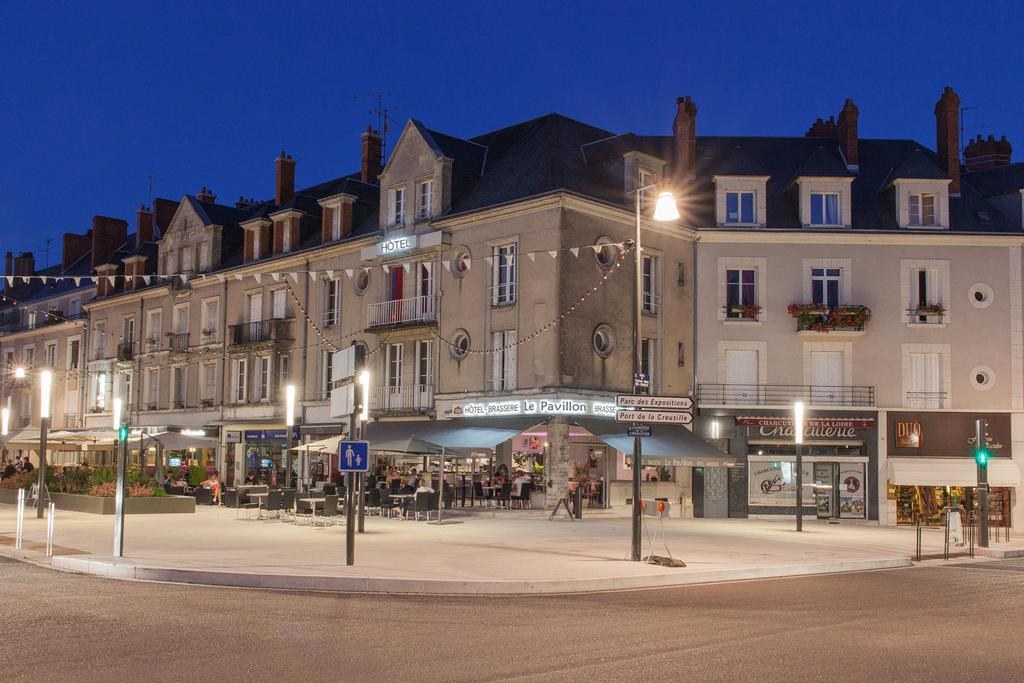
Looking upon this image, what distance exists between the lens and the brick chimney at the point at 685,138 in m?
33.9

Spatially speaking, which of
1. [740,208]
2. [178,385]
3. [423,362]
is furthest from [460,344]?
[178,385]

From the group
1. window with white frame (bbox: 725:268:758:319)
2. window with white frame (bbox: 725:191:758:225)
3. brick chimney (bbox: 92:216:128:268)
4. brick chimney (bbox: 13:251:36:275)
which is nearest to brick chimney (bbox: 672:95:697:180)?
window with white frame (bbox: 725:191:758:225)

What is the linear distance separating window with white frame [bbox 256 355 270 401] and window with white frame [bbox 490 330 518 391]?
12.0m

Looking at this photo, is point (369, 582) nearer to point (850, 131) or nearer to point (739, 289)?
point (739, 289)

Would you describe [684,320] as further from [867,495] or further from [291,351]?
[291,351]

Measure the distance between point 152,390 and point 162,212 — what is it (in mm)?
10208

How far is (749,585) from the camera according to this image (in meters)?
14.8

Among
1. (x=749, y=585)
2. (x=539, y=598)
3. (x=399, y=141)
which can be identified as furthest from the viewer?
(x=399, y=141)

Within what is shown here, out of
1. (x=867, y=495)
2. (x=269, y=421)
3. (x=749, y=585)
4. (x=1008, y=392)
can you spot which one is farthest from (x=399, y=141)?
(x=749, y=585)

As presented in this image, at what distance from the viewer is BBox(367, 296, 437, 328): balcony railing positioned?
3228 cm

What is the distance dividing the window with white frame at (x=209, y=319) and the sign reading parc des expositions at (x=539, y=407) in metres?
15.6

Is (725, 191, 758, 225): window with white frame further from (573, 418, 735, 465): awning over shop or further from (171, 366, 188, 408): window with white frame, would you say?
(171, 366, 188, 408): window with white frame

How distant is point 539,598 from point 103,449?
4147 centimetres

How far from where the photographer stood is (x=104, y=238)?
52.4 meters
